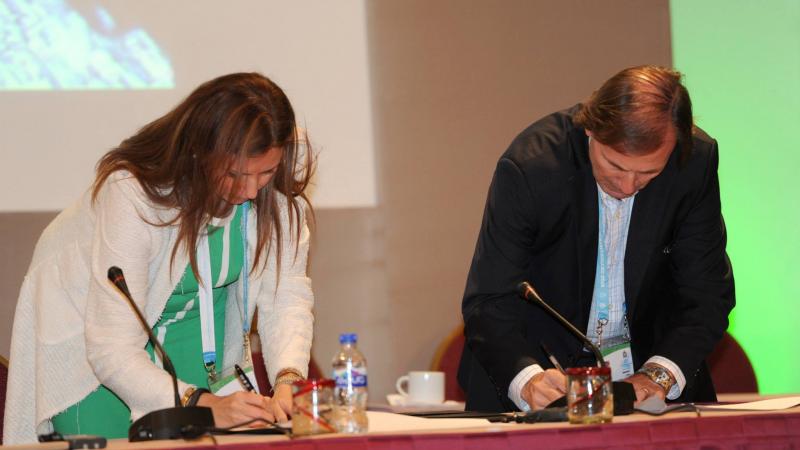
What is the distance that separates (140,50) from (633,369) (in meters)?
2.31

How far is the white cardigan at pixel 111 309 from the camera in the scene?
7.26ft

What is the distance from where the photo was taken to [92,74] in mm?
3916

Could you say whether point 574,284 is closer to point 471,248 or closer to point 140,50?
point 471,248

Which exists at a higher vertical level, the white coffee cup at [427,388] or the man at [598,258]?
the man at [598,258]

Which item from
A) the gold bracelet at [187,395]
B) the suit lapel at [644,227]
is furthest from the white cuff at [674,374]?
the gold bracelet at [187,395]

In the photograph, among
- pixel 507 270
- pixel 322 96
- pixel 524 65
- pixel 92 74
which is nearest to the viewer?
pixel 507 270

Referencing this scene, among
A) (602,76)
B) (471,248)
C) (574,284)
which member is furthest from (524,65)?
(574,284)

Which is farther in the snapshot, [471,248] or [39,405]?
[471,248]

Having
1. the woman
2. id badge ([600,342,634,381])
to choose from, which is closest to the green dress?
the woman

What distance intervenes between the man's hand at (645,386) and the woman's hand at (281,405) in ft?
2.60

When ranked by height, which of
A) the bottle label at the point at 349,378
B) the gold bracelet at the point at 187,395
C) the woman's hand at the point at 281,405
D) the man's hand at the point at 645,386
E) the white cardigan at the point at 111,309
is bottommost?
the man's hand at the point at 645,386

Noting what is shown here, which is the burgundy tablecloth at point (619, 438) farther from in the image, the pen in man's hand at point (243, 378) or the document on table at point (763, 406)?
the pen in man's hand at point (243, 378)

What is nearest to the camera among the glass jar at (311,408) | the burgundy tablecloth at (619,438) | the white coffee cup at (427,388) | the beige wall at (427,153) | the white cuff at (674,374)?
the burgundy tablecloth at (619,438)

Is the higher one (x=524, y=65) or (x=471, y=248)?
(x=524, y=65)
